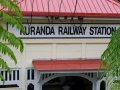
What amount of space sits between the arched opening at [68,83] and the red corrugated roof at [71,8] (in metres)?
2.48

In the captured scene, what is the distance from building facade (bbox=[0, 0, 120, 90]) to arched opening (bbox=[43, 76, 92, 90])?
0.50 metres

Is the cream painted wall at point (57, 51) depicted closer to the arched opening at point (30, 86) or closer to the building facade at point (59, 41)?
the building facade at point (59, 41)

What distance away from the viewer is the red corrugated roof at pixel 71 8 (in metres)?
12.0

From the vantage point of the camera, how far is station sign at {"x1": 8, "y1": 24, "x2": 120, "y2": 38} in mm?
12102

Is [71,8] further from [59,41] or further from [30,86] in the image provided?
[30,86]

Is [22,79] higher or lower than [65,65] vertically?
lower

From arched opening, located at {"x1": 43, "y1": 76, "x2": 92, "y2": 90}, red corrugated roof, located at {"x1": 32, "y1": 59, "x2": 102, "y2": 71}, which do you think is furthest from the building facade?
arched opening, located at {"x1": 43, "y1": 76, "x2": 92, "y2": 90}

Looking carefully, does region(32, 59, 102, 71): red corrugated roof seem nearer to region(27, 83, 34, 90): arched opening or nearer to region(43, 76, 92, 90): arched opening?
region(27, 83, 34, 90): arched opening

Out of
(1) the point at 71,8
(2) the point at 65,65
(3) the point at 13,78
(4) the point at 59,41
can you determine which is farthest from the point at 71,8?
(3) the point at 13,78

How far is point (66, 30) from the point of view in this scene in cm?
1235

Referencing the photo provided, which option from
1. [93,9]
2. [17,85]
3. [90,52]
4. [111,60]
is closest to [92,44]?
[90,52]

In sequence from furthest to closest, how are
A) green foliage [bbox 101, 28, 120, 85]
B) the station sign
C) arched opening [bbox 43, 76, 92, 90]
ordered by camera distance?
arched opening [bbox 43, 76, 92, 90]
the station sign
green foliage [bbox 101, 28, 120, 85]

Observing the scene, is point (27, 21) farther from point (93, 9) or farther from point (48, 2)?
point (93, 9)

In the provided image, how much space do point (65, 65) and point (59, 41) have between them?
2.66 ft
